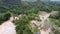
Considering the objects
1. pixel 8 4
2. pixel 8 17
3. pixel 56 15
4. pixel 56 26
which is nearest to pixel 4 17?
pixel 8 17

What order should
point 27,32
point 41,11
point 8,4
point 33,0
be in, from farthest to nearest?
point 33,0, point 8,4, point 41,11, point 27,32

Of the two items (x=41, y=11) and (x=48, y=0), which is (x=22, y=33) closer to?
(x=41, y=11)

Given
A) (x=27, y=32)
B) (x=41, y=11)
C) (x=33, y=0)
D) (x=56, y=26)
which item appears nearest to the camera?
(x=27, y=32)

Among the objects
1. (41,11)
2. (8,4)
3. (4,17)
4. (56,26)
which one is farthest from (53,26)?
(8,4)

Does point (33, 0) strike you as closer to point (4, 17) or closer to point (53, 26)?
point (4, 17)

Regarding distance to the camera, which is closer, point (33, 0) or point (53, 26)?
point (53, 26)

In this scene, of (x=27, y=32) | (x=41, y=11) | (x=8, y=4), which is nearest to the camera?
(x=27, y=32)
